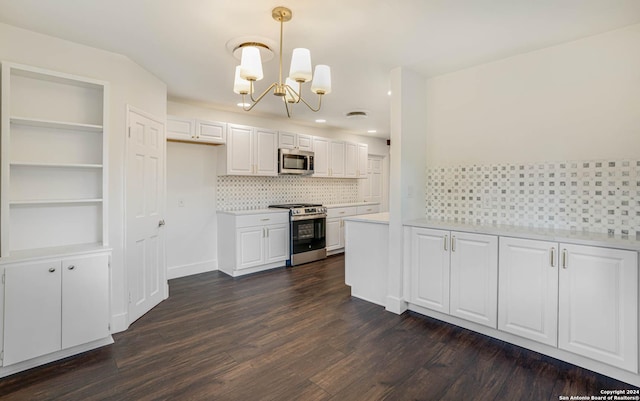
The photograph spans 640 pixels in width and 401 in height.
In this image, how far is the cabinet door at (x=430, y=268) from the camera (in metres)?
2.84

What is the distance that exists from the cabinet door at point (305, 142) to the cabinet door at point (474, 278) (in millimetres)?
3169

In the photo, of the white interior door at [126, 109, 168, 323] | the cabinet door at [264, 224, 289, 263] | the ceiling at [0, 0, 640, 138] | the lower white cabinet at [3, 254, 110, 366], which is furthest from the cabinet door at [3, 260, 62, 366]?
the cabinet door at [264, 224, 289, 263]

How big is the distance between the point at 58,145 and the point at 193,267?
246 cm

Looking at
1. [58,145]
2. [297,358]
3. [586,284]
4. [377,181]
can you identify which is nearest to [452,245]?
[586,284]

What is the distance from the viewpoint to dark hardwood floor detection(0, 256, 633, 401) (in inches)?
76.3

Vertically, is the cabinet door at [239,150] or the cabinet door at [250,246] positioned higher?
the cabinet door at [239,150]

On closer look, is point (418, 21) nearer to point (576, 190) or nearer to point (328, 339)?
point (576, 190)

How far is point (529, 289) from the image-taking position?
236 cm

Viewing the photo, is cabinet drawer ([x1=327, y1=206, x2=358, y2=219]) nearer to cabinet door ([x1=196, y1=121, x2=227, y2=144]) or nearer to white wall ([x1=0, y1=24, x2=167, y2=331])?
cabinet door ([x1=196, y1=121, x2=227, y2=144])

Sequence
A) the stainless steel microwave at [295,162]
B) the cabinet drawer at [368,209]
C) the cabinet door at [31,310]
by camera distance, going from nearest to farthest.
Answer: the cabinet door at [31,310] < the stainless steel microwave at [295,162] < the cabinet drawer at [368,209]

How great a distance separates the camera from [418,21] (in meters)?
2.19

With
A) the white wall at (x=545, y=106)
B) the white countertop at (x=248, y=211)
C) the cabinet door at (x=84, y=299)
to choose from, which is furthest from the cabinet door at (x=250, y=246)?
the white wall at (x=545, y=106)

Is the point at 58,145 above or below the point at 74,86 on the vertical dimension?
below

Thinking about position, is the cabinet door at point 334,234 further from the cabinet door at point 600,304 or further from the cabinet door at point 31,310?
the cabinet door at point 31,310
